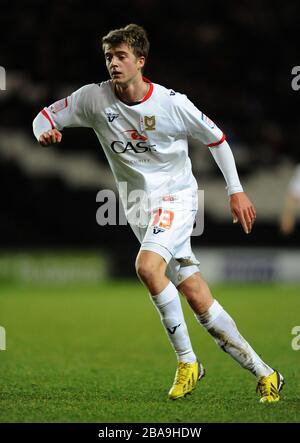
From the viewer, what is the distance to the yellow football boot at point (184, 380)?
506 cm

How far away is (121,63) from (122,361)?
286 centimetres

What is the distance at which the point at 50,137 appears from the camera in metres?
4.98

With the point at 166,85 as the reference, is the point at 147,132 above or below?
below

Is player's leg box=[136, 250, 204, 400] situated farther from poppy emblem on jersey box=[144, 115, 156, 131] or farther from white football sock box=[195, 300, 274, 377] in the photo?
poppy emblem on jersey box=[144, 115, 156, 131]

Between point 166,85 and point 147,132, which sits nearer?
point 147,132

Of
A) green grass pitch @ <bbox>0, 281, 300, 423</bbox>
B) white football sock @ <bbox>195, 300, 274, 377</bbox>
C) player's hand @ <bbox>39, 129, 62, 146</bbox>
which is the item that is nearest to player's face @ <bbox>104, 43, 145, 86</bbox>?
player's hand @ <bbox>39, 129, 62, 146</bbox>

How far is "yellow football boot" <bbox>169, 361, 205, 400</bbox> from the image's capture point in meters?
5.06

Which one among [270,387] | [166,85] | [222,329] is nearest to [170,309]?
[222,329]

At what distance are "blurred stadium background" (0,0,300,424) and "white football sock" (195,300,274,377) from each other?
1151 centimetres

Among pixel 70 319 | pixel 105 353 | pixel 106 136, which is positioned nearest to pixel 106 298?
pixel 70 319
